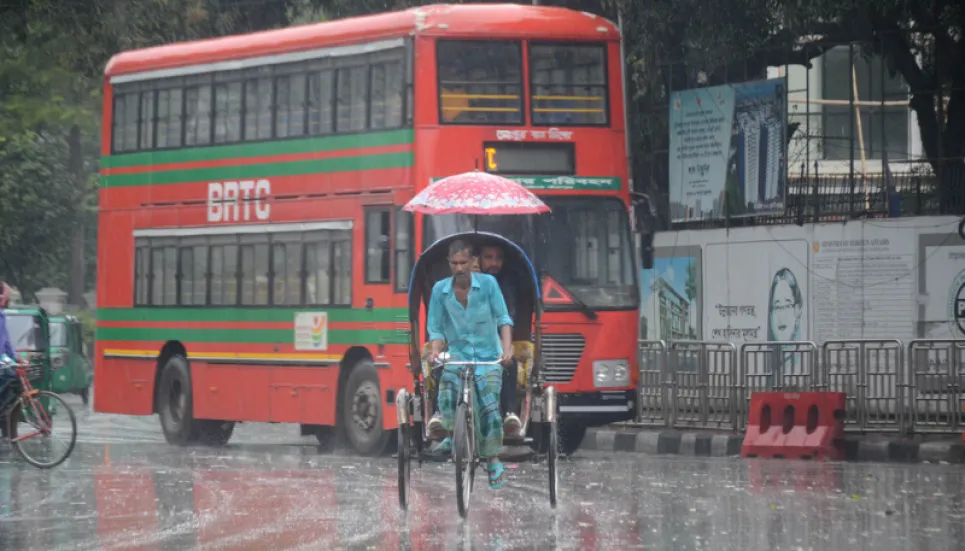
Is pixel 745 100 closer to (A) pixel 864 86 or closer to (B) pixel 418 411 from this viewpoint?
(B) pixel 418 411

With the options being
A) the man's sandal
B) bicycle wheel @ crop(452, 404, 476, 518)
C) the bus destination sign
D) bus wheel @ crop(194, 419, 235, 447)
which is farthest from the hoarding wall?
bicycle wheel @ crop(452, 404, 476, 518)

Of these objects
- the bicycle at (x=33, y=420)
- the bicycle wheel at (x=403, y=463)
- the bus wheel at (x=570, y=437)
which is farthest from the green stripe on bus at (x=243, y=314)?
the bicycle wheel at (x=403, y=463)

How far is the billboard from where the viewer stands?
25000 mm

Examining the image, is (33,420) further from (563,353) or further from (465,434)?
(465,434)

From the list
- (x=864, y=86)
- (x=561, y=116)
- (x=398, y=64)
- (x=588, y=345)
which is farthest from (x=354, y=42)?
(x=864, y=86)

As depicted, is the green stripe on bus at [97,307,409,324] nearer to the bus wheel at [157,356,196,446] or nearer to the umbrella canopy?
the bus wheel at [157,356,196,446]

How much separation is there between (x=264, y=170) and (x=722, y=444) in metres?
5.65

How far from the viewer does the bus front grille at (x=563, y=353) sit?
1848 cm

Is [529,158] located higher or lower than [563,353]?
higher

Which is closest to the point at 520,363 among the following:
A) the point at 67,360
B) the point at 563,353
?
the point at 563,353

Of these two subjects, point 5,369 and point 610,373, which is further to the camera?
point 610,373

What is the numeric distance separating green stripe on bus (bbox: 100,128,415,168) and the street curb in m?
4.99

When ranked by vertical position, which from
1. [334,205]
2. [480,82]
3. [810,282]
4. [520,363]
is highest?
[480,82]

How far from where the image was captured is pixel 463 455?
448 inches
